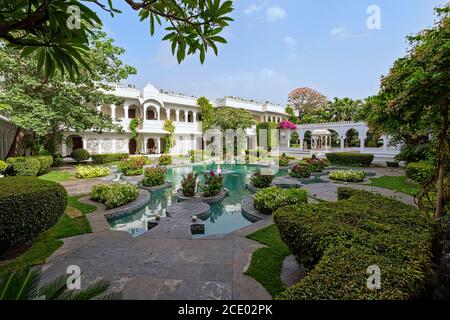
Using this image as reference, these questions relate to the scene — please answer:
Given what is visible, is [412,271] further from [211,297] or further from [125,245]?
[125,245]

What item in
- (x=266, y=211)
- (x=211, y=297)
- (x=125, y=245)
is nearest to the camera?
(x=211, y=297)

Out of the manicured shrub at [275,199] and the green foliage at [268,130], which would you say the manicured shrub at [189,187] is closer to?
the manicured shrub at [275,199]

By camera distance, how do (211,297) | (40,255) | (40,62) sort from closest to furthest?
1. (40,62)
2. (211,297)
3. (40,255)

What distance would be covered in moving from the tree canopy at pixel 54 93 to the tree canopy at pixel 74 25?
12.0 m

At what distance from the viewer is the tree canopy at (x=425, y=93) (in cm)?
289

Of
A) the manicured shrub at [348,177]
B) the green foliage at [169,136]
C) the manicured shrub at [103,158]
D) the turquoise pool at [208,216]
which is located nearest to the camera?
the turquoise pool at [208,216]

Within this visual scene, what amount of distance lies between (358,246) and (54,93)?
18.5 m

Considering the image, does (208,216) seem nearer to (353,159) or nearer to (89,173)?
(89,173)

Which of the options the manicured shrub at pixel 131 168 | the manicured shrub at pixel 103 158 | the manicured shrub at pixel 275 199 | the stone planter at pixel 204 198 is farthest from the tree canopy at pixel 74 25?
the manicured shrub at pixel 103 158

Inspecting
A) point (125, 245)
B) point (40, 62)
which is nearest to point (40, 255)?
point (125, 245)

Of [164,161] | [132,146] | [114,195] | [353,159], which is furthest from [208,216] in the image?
[132,146]

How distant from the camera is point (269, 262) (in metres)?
4.01
